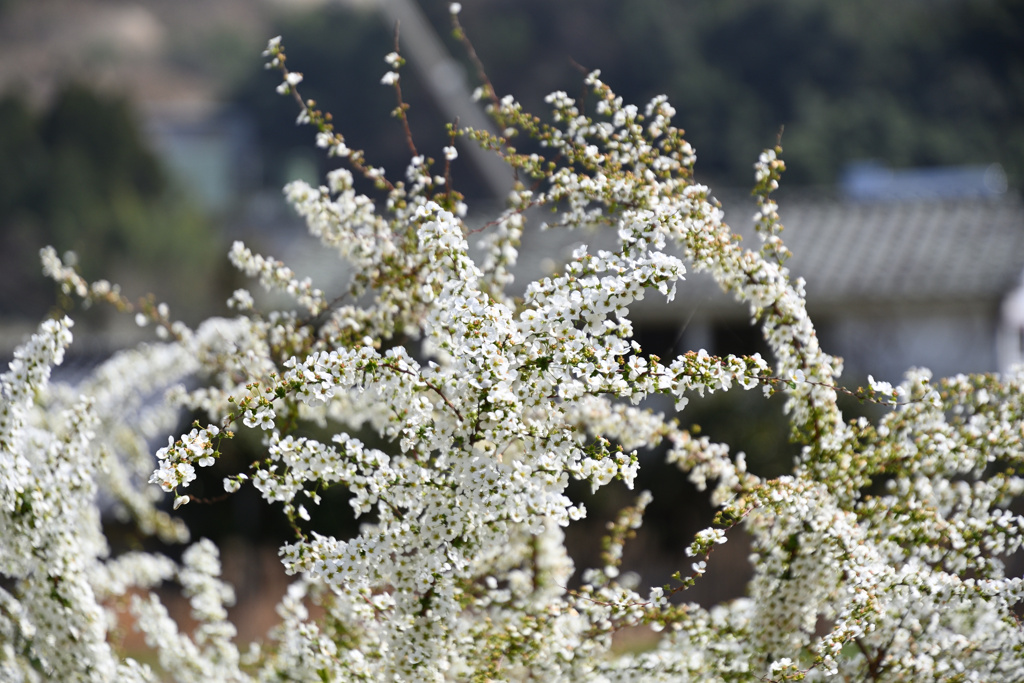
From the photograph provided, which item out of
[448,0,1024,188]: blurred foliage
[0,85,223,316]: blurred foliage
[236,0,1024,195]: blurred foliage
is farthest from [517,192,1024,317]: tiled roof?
[0,85,223,316]: blurred foliage

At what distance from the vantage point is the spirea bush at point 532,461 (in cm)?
286

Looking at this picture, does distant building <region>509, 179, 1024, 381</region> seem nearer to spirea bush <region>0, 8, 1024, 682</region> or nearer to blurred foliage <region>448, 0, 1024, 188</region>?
spirea bush <region>0, 8, 1024, 682</region>

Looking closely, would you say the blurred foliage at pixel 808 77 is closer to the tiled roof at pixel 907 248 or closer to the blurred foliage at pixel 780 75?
the blurred foliage at pixel 780 75

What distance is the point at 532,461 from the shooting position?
9.35 feet

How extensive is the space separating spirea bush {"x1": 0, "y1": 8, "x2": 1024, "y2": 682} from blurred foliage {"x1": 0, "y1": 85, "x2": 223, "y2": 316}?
24980 mm

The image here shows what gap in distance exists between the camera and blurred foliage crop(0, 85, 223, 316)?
1216 inches

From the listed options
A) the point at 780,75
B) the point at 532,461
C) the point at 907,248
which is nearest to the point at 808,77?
the point at 780,75

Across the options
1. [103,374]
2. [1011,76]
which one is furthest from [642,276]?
[1011,76]

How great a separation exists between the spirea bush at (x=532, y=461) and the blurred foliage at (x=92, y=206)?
2498 cm

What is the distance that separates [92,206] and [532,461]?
3491 centimetres

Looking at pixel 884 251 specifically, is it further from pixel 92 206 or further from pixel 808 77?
pixel 92 206

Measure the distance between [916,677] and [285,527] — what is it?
6.70m

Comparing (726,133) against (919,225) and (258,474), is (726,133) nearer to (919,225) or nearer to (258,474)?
(919,225)

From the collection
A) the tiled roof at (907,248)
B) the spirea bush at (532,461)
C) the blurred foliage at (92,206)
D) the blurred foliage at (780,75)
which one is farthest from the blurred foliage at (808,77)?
the spirea bush at (532,461)
